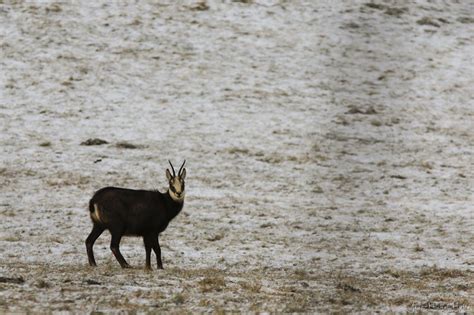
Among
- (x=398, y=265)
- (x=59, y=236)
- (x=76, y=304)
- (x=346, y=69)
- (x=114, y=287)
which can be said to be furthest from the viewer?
(x=346, y=69)

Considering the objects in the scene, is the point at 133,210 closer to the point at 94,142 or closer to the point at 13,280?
the point at 13,280

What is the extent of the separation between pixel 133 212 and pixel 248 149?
1305 centimetres

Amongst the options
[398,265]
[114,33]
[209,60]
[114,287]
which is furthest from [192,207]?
[114,33]

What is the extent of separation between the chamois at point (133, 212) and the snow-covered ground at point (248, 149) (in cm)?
72

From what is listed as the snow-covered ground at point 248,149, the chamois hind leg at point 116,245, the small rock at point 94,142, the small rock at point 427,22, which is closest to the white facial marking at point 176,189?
the chamois hind leg at point 116,245

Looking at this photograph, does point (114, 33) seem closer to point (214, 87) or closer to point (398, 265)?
point (214, 87)

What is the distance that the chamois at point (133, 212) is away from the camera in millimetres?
12930

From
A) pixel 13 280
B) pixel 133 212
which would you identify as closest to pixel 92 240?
pixel 133 212

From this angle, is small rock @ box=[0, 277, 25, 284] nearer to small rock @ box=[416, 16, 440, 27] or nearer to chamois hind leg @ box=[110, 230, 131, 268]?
chamois hind leg @ box=[110, 230, 131, 268]

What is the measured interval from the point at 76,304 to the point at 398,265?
8195 millimetres

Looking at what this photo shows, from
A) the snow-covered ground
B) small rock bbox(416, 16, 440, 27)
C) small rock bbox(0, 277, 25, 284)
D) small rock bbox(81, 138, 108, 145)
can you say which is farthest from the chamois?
small rock bbox(416, 16, 440, 27)

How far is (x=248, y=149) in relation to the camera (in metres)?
25.9

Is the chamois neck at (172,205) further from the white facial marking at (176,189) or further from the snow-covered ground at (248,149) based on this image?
the snow-covered ground at (248,149)

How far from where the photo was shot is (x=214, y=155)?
82.1 ft
